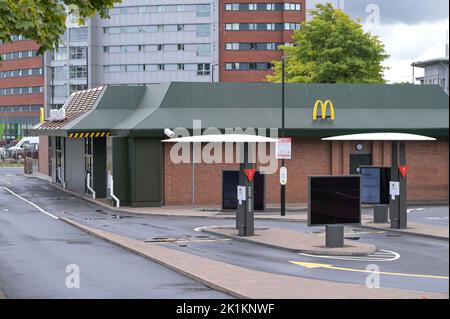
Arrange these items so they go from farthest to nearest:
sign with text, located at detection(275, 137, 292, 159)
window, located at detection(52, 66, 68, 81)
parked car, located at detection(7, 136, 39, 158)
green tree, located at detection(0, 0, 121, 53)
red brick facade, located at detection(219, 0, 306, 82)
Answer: window, located at detection(52, 66, 68, 81) → red brick facade, located at detection(219, 0, 306, 82) → parked car, located at detection(7, 136, 39, 158) → sign with text, located at detection(275, 137, 292, 159) → green tree, located at detection(0, 0, 121, 53)

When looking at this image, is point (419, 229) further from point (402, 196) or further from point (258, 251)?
point (258, 251)

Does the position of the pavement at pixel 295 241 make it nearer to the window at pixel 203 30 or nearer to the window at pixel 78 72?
the window at pixel 203 30

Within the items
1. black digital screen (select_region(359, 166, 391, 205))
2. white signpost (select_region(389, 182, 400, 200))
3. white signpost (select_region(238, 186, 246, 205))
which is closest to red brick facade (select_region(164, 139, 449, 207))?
black digital screen (select_region(359, 166, 391, 205))

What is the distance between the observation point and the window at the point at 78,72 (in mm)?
119875

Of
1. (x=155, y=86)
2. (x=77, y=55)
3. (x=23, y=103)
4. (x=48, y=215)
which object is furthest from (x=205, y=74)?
(x=48, y=215)

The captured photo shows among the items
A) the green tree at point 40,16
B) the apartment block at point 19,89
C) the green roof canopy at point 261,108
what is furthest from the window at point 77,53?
the green tree at point 40,16

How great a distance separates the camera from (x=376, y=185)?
98.7 feet

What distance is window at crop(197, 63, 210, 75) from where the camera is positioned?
113250 millimetres

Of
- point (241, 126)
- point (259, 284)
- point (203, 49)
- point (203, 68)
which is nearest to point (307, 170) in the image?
point (241, 126)

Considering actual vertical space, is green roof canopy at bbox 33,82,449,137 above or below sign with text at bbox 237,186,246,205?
above

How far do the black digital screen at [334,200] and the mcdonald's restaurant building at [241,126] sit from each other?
17.8 meters

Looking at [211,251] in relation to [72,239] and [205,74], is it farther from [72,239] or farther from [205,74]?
[205,74]

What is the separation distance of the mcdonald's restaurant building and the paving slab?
33.8ft

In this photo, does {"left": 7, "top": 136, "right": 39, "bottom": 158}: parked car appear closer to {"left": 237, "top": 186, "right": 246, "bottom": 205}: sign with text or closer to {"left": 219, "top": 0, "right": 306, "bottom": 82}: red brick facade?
{"left": 219, "top": 0, "right": 306, "bottom": 82}: red brick facade
